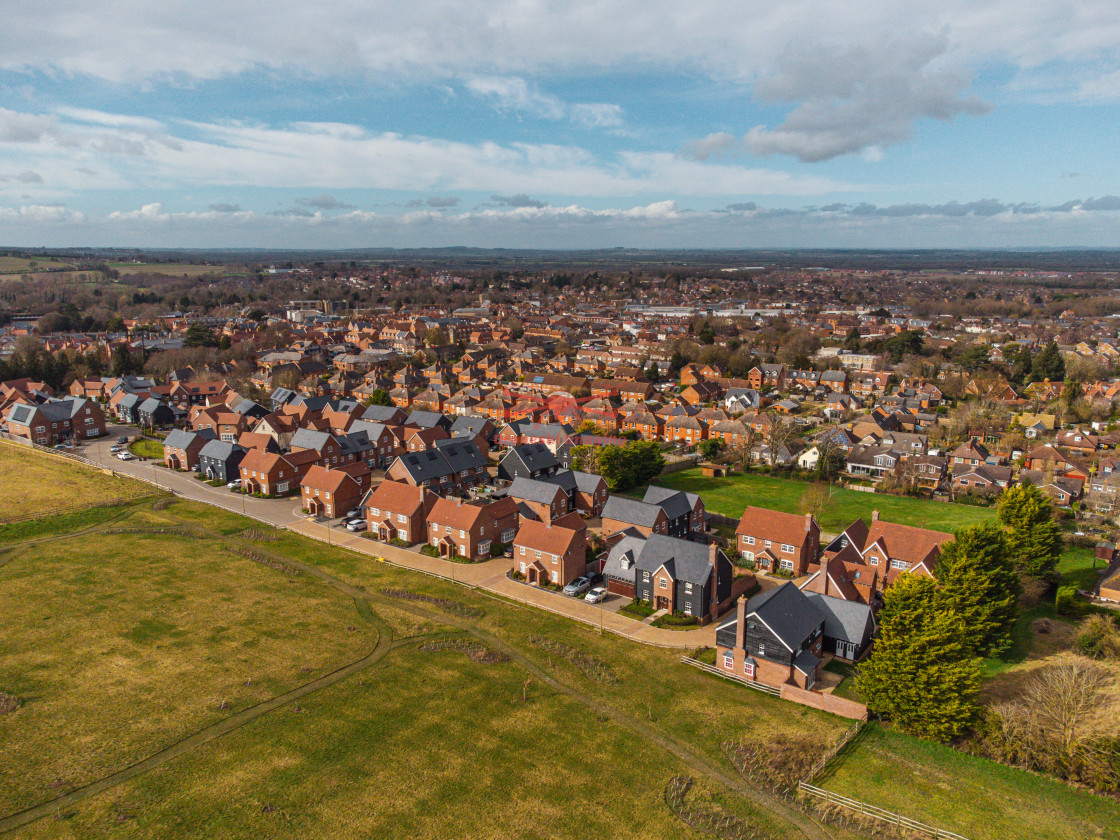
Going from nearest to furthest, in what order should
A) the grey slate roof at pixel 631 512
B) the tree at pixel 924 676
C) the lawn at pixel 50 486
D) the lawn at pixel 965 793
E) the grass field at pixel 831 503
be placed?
the lawn at pixel 965 793
the tree at pixel 924 676
the grey slate roof at pixel 631 512
the lawn at pixel 50 486
the grass field at pixel 831 503

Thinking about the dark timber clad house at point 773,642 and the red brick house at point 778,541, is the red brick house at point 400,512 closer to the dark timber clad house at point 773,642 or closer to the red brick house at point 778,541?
the red brick house at point 778,541

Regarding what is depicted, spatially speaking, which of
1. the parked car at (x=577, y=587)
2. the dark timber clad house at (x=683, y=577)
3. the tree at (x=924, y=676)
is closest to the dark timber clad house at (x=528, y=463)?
the parked car at (x=577, y=587)

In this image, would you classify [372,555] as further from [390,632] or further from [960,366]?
[960,366]

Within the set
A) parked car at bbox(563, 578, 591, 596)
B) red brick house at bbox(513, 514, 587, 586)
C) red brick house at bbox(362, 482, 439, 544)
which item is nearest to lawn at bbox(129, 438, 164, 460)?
red brick house at bbox(362, 482, 439, 544)

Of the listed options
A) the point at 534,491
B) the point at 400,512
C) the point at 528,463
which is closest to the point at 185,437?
the point at 400,512

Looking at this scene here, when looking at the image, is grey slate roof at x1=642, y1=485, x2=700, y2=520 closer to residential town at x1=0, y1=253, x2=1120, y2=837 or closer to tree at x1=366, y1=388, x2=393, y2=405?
residential town at x1=0, y1=253, x2=1120, y2=837

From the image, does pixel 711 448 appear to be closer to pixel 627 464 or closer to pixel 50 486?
pixel 627 464
